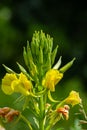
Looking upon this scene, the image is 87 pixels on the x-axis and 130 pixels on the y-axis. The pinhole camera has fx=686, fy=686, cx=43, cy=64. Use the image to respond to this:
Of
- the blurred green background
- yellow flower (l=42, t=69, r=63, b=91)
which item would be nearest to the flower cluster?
yellow flower (l=42, t=69, r=63, b=91)

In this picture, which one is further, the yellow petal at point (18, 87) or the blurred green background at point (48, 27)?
the blurred green background at point (48, 27)

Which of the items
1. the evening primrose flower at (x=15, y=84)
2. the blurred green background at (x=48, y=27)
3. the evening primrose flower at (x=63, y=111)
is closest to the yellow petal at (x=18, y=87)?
the evening primrose flower at (x=15, y=84)

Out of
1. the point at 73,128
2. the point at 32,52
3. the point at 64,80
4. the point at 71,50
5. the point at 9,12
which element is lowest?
the point at 73,128

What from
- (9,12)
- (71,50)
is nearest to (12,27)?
(9,12)

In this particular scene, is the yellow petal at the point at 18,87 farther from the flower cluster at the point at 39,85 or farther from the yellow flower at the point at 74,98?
the yellow flower at the point at 74,98

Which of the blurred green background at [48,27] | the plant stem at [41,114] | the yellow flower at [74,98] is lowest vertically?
the plant stem at [41,114]

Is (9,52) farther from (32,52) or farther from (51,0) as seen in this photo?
(32,52)
